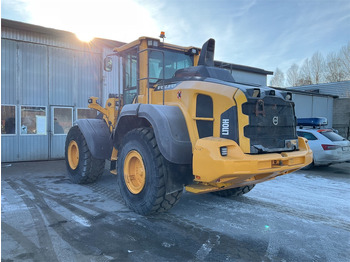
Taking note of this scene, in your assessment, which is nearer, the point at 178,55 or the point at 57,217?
the point at 57,217

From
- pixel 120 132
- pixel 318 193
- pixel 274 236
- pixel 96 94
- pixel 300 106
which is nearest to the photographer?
pixel 274 236

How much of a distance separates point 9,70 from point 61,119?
2.58m

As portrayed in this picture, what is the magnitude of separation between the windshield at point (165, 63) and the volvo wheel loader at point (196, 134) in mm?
18

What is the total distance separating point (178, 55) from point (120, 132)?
6.19 ft

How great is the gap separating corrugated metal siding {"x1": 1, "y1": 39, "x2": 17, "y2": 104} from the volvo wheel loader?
290 inches

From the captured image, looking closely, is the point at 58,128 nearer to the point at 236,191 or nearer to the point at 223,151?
the point at 236,191

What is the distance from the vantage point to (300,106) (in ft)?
69.6

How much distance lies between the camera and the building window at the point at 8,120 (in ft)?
34.5

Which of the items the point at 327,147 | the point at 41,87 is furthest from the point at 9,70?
the point at 327,147

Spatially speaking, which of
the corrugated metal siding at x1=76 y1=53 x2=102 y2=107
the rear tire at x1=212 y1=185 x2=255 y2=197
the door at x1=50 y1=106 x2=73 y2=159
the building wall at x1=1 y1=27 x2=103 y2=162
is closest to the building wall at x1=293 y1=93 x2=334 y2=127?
the corrugated metal siding at x1=76 y1=53 x2=102 y2=107

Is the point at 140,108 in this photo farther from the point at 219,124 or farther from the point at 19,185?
the point at 19,185

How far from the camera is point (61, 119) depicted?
11695 mm

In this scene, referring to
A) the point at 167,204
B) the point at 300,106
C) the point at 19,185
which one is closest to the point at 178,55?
the point at 167,204

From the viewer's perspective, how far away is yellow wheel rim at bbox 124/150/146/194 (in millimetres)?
4830
